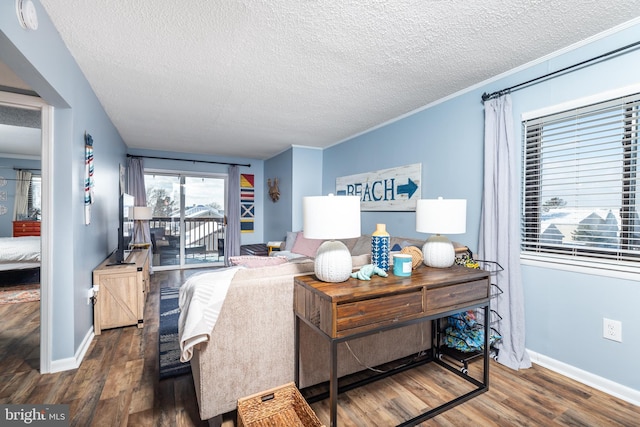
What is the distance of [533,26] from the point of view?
1706 millimetres

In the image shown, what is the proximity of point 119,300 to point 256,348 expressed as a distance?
2.00 m


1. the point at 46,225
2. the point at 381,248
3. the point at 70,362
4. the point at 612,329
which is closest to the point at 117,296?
the point at 70,362

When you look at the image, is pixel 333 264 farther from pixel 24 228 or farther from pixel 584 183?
pixel 24 228

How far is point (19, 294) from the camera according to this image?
3.71 m

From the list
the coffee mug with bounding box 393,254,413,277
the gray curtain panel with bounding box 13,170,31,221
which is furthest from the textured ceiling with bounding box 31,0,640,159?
the gray curtain panel with bounding box 13,170,31,221

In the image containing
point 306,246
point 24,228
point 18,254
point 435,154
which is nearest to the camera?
point 435,154

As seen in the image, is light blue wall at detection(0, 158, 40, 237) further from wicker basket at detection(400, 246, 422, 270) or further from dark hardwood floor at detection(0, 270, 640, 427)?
wicker basket at detection(400, 246, 422, 270)

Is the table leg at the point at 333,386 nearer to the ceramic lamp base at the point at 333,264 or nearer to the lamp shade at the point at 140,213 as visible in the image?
the ceramic lamp base at the point at 333,264

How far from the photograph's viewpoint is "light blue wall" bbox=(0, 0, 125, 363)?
1413 mm

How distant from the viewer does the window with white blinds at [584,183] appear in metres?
1.73

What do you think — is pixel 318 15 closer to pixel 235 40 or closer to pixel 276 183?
pixel 235 40

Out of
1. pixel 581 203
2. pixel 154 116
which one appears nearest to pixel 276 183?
pixel 154 116

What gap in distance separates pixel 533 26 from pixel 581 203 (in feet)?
4.03

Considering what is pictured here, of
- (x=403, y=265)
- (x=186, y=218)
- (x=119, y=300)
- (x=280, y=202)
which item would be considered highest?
(x=280, y=202)
